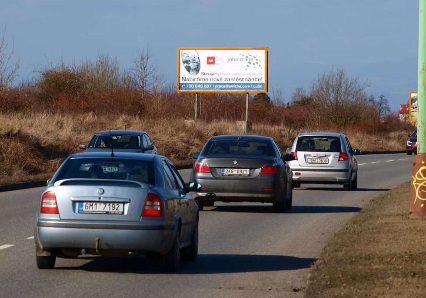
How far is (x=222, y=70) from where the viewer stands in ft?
205

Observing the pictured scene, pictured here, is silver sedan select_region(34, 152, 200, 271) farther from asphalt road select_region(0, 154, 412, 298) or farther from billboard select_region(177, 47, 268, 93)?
billboard select_region(177, 47, 268, 93)

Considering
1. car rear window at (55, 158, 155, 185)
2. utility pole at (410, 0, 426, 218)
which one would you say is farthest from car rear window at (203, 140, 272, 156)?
car rear window at (55, 158, 155, 185)

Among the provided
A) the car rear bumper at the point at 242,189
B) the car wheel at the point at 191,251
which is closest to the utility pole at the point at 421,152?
the car rear bumper at the point at 242,189

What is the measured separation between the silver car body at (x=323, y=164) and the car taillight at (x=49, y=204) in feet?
53.2

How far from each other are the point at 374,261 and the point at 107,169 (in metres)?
3.14

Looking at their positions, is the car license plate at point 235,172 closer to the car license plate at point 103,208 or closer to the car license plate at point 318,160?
the car license plate at point 318,160

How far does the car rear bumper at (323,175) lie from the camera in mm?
26188

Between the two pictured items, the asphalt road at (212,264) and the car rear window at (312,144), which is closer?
the asphalt road at (212,264)

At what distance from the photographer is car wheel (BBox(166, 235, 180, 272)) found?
1075 cm

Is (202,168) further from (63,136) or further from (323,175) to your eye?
(63,136)

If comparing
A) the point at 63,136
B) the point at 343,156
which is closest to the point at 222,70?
the point at 63,136

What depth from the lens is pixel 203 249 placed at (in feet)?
43.6

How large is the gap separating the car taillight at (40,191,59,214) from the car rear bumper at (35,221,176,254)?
5.2 inches

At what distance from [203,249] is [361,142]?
6269cm
